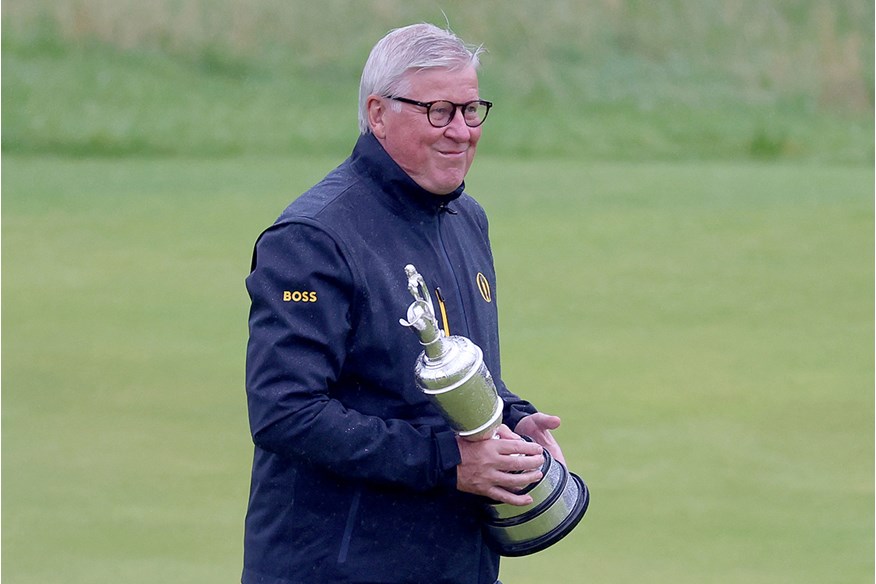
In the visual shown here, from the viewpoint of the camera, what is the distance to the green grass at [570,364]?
18.8 feet

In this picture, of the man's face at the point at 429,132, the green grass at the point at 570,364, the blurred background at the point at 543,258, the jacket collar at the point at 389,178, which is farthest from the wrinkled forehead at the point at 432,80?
the green grass at the point at 570,364

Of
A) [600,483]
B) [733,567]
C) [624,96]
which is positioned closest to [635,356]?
[600,483]

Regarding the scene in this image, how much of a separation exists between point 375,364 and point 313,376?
15cm

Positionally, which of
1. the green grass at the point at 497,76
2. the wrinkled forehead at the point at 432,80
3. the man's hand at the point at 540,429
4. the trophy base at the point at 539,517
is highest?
the wrinkled forehead at the point at 432,80

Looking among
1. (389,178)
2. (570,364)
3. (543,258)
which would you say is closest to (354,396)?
(389,178)

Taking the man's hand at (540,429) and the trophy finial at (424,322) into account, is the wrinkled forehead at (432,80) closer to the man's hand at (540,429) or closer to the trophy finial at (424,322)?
the trophy finial at (424,322)

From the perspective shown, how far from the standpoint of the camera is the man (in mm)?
2785

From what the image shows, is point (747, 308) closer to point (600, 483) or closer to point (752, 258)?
point (752, 258)

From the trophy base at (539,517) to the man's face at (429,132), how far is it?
0.54 m

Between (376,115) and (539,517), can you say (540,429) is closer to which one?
(539,517)

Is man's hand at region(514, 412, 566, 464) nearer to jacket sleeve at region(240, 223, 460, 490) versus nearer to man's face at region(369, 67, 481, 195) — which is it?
jacket sleeve at region(240, 223, 460, 490)

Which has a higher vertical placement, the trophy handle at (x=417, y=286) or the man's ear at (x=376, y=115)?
the man's ear at (x=376, y=115)

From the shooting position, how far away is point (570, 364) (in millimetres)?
8453

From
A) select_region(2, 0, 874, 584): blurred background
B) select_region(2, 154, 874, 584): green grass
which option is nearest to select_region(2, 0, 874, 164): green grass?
select_region(2, 0, 874, 584): blurred background
